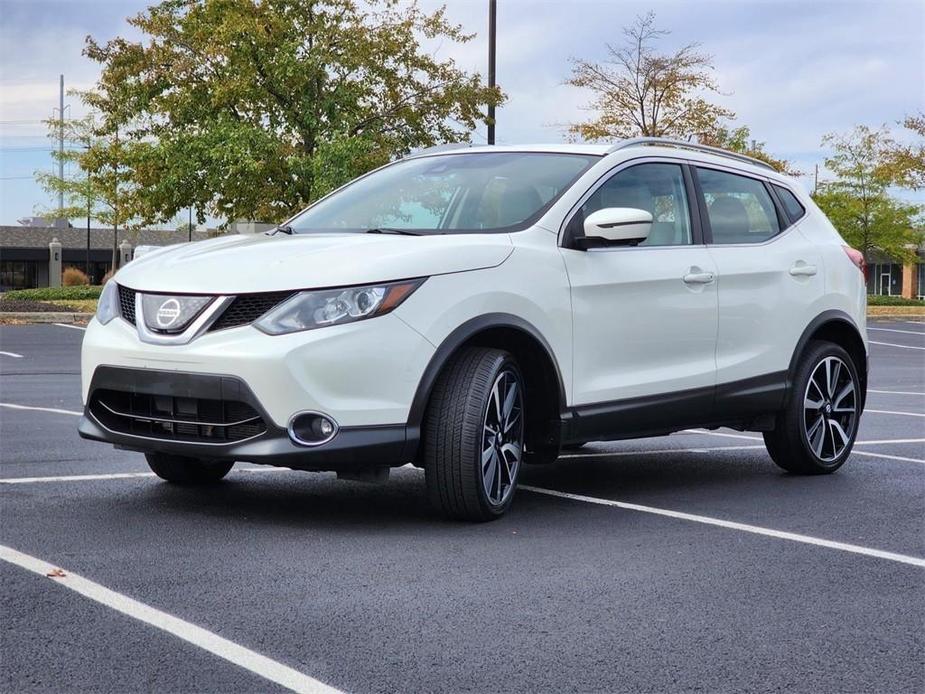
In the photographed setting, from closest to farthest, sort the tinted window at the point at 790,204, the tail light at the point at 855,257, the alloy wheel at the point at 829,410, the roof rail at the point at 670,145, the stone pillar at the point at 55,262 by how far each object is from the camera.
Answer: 1. the roof rail at the point at 670,145
2. the alloy wheel at the point at 829,410
3. the tinted window at the point at 790,204
4. the tail light at the point at 855,257
5. the stone pillar at the point at 55,262

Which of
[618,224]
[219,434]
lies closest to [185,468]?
[219,434]

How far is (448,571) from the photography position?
5000 millimetres

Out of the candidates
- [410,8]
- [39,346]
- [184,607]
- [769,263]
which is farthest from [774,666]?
[410,8]

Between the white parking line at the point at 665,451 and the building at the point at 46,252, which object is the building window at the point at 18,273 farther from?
the white parking line at the point at 665,451

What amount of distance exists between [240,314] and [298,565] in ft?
3.71

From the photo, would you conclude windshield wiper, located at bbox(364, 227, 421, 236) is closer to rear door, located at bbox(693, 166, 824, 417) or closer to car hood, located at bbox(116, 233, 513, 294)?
car hood, located at bbox(116, 233, 513, 294)

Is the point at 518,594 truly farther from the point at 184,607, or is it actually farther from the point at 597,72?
the point at 597,72

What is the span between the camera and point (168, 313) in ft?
18.2

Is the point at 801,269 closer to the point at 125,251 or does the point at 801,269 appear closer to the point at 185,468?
the point at 185,468

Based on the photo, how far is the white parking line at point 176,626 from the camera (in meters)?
3.64

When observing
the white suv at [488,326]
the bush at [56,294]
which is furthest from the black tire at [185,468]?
the bush at [56,294]

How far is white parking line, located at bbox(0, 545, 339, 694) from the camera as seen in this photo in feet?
12.0

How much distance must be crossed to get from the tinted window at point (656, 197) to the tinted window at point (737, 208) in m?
0.22

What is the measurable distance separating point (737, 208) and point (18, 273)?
7393 centimetres
